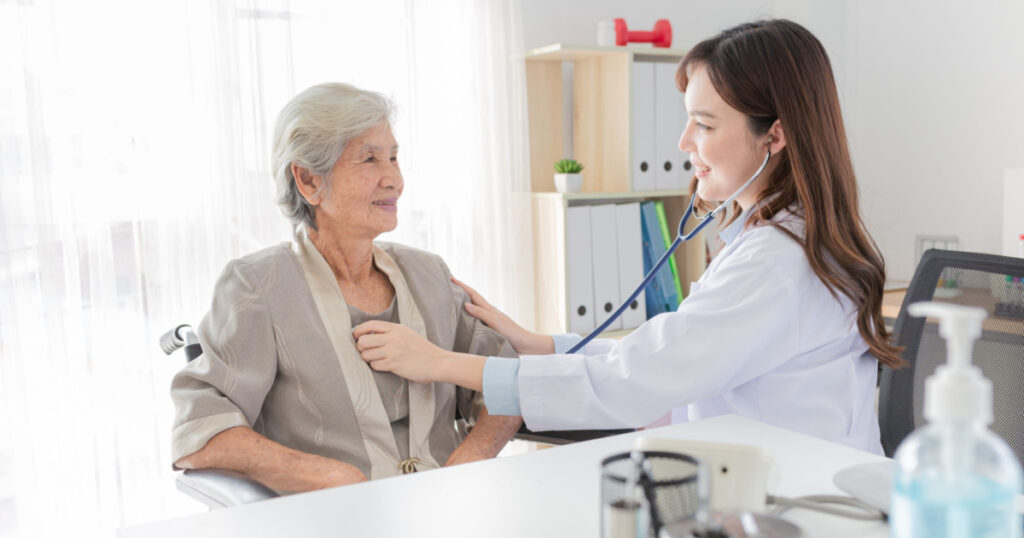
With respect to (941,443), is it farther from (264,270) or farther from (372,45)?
(372,45)

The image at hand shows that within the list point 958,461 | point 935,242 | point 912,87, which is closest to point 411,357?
point 958,461

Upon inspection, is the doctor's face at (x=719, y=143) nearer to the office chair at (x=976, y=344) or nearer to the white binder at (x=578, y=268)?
the office chair at (x=976, y=344)

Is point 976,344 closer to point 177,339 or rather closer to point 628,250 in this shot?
point 628,250

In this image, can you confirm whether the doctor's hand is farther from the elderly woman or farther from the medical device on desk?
the medical device on desk

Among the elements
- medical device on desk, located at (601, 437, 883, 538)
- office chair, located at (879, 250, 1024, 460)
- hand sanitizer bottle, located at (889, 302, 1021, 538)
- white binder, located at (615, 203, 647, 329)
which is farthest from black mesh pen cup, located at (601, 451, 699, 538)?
white binder, located at (615, 203, 647, 329)

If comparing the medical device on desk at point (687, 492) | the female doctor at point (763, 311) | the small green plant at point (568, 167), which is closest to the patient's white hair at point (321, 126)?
the female doctor at point (763, 311)

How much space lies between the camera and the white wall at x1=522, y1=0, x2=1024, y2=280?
294 centimetres

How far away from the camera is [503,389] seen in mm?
1311

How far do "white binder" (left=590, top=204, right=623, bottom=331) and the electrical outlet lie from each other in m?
1.18

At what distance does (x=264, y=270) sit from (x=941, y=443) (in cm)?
125

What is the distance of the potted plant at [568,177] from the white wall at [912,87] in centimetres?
46

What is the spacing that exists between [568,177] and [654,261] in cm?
43

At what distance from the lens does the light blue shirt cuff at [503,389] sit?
131cm

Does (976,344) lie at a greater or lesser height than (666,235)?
lesser
